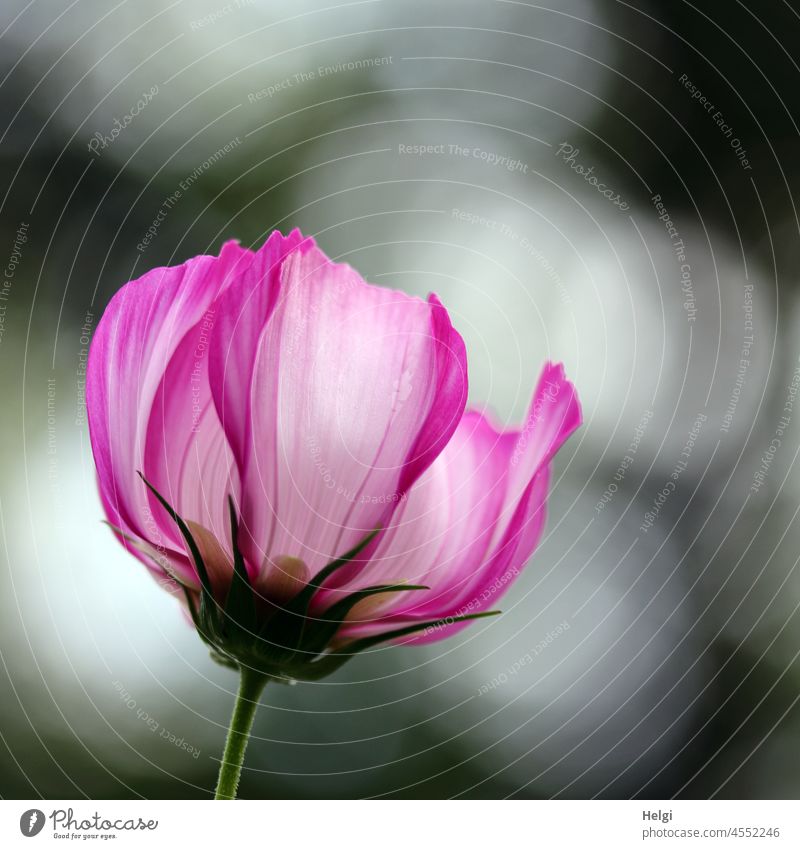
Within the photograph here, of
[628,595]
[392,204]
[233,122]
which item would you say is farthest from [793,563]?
[233,122]

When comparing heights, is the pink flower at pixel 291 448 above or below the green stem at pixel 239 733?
above

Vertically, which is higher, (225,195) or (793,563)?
(225,195)

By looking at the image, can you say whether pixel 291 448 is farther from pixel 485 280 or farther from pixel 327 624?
pixel 485 280
